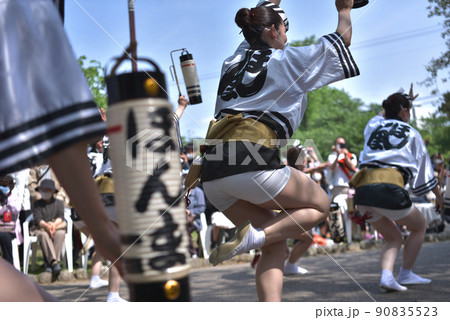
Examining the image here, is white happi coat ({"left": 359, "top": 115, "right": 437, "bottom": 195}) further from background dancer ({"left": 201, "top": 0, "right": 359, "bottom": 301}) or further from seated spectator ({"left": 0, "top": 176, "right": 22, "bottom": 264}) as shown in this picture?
seated spectator ({"left": 0, "top": 176, "right": 22, "bottom": 264})

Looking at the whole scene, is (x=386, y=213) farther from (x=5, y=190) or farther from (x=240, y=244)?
(x=5, y=190)

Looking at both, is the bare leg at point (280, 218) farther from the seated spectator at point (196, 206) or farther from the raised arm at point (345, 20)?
the seated spectator at point (196, 206)

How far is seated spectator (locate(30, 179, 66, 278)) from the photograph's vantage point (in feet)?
26.2

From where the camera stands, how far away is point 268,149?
9.27 feet

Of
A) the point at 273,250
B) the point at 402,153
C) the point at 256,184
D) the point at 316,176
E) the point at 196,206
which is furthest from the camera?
the point at 316,176

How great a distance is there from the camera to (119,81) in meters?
0.99

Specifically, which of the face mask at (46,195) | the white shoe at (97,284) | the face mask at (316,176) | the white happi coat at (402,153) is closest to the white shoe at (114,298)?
the white shoe at (97,284)

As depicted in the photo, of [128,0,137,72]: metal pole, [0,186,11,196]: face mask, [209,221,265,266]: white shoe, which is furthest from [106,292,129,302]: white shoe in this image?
[0,186,11,196]: face mask

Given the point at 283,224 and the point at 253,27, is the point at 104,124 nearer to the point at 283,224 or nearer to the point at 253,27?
the point at 283,224

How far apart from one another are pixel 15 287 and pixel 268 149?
190cm

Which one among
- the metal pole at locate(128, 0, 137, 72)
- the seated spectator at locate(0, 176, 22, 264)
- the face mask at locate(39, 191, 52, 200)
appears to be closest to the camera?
the metal pole at locate(128, 0, 137, 72)

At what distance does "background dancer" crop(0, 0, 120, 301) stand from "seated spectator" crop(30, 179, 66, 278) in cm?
733

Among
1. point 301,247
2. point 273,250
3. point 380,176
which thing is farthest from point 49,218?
point 273,250

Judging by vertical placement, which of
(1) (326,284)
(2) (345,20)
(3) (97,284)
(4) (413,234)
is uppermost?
(2) (345,20)
